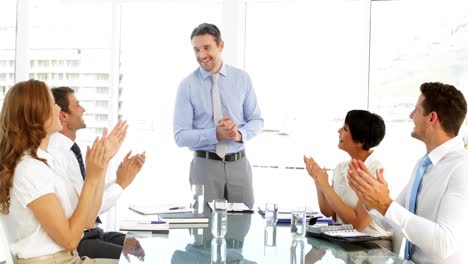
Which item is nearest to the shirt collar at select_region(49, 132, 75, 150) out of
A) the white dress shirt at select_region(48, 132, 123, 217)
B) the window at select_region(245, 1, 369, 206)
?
the white dress shirt at select_region(48, 132, 123, 217)

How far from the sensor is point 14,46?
17.8ft

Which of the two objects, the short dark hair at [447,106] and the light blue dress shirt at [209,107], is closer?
the short dark hair at [447,106]

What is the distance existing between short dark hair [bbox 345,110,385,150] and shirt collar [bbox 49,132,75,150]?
1.70m

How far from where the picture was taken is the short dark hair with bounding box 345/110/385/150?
317 centimetres

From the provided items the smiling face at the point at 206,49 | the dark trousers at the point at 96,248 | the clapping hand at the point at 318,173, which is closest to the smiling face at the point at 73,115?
the dark trousers at the point at 96,248

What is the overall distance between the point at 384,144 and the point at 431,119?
2.61 m

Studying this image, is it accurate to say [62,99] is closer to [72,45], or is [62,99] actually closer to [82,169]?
[82,169]

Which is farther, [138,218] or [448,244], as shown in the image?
[138,218]

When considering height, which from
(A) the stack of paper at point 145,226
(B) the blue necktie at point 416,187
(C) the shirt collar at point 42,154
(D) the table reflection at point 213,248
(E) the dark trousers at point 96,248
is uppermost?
(C) the shirt collar at point 42,154

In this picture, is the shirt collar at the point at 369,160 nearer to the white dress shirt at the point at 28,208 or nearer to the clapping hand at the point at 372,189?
the clapping hand at the point at 372,189

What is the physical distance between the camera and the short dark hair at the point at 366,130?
3.17 metres

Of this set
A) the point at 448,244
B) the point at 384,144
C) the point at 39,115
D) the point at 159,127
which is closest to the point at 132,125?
the point at 159,127

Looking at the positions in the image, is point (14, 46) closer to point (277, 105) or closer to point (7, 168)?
point (277, 105)

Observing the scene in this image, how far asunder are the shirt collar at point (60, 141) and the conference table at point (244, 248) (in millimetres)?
1013
